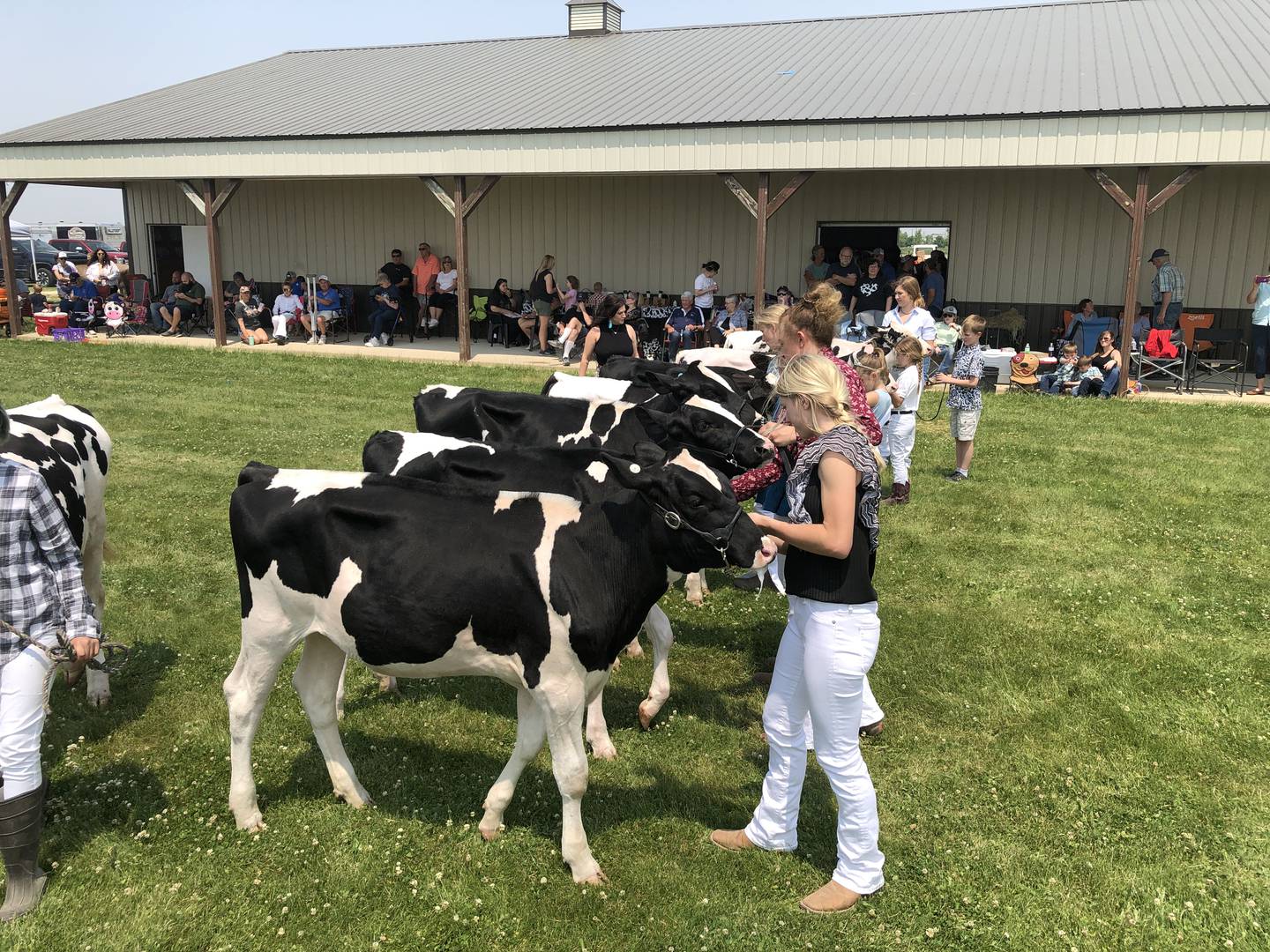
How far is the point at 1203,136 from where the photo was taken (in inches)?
549

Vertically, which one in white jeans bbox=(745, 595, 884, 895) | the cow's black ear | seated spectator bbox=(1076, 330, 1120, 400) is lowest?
white jeans bbox=(745, 595, 884, 895)

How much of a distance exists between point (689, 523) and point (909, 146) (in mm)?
13222

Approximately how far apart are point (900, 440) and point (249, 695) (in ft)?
21.7

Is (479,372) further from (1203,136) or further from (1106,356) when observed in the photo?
(1203,136)

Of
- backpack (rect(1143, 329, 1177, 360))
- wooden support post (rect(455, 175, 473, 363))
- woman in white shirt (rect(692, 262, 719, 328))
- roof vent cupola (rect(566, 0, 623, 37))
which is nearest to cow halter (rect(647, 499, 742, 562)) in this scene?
backpack (rect(1143, 329, 1177, 360))

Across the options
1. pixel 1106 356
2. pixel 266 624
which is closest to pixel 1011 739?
pixel 266 624

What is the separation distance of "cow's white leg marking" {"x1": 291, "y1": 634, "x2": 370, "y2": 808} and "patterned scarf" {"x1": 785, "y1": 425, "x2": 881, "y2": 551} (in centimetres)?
222

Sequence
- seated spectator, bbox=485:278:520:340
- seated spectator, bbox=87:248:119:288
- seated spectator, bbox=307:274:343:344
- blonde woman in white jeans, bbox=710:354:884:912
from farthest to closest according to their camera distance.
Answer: seated spectator, bbox=87:248:119:288 → seated spectator, bbox=307:274:343:344 → seated spectator, bbox=485:278:520:340 → blonde woman in white jeans, bbox=710:354:884:912

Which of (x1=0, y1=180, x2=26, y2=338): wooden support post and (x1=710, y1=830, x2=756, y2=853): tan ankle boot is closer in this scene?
(x1=710, y1=830, x2=756, y2=853): tan ankle boot

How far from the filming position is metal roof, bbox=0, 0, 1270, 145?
52.7 ft

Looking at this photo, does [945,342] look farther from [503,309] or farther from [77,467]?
[77,467]

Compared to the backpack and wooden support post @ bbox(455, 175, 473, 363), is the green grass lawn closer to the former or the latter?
the backpack

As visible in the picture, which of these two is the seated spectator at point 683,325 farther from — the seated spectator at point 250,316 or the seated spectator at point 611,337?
the seated spectator at point 250,316

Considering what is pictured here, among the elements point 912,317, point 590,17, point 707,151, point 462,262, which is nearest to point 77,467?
point 912,317
